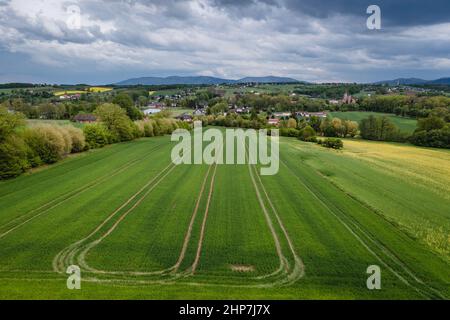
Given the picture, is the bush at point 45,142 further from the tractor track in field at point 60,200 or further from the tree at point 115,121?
the tree at point 115,121

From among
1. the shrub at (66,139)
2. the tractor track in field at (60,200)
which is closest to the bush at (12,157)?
the tractor track in field at (60,200)

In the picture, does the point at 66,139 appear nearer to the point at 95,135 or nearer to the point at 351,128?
the point at 95,135

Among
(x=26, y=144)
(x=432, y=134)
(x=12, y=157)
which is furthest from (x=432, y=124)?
(x=12, y=157)

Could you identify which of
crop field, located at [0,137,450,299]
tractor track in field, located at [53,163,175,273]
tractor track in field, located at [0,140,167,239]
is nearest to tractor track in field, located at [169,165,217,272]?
crop field, located at [0,137,450,299]

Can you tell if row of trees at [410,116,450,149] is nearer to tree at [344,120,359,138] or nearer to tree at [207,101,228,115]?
tree at [344,120,359,138]

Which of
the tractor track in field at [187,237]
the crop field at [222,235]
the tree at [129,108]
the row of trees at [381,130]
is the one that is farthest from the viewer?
the tree at [129,108]
